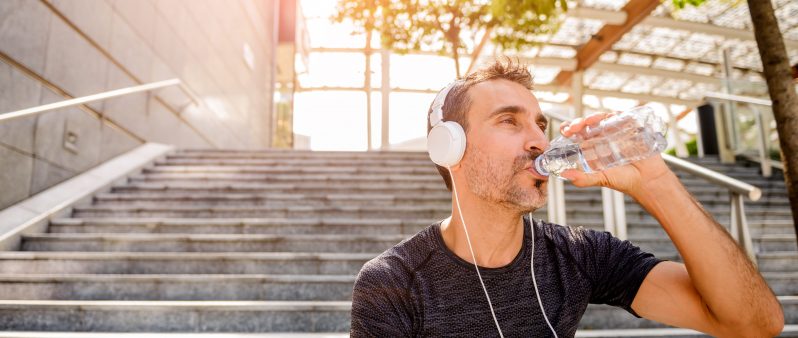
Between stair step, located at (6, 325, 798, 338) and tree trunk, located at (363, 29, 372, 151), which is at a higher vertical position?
tree trunk, located at (363, 29, 372, 151)

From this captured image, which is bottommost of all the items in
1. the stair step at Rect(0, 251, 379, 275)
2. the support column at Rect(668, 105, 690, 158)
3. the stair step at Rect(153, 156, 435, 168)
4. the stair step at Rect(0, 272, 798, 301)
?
the stair step at Rect(0, 272, 798, 301)

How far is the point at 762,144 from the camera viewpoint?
693 cm

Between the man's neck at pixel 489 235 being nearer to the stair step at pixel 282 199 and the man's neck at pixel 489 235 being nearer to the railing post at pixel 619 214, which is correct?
the railing post at pixel 619 214

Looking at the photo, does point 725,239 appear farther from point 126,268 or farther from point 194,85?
point 194,85

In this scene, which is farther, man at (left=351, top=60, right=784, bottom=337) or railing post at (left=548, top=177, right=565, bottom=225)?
railing post at (left=548, top=177, right=565, bottom=225)

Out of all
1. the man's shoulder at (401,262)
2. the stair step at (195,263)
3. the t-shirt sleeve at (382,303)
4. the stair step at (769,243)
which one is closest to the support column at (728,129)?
the stair step at (769,243)

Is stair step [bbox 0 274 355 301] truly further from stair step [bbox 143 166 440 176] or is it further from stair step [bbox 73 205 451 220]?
stair step [bbox 143 166 440 176]

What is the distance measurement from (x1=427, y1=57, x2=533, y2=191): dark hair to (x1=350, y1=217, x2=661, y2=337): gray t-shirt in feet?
1.11

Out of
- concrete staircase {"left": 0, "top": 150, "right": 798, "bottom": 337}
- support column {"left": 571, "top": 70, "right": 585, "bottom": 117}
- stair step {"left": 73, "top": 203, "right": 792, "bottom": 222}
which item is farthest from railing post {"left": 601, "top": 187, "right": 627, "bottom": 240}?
support column {"left": 571, "top": 70, "right": 585, "bottom": 117}

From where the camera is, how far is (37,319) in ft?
9.10

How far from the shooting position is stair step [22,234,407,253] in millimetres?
3684

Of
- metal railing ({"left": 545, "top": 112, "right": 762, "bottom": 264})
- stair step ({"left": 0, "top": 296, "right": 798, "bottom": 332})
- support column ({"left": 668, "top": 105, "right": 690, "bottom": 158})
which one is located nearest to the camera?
stair step ({"left": 0, "top": 296, "right": 798, "bottom": 332})

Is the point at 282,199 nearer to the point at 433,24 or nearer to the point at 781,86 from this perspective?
the point at 781,86

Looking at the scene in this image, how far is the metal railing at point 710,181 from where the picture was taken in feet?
10.8
